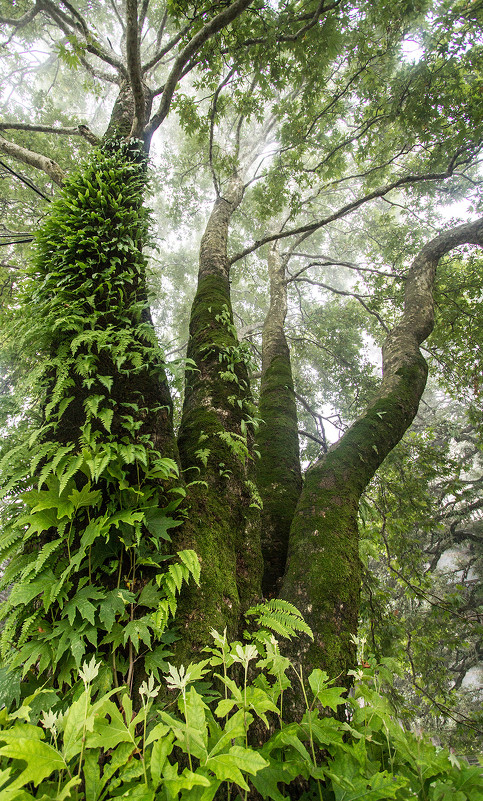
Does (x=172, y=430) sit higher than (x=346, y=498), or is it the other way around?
(x=172, y=430)

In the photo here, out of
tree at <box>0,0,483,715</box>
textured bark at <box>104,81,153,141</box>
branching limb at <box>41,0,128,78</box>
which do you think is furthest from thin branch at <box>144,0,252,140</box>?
branching limb at <box>41,0,128,78</box>

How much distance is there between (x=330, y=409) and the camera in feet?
38.3

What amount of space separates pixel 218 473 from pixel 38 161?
396 centimetres

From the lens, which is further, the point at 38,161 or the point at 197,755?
the point at 38,161

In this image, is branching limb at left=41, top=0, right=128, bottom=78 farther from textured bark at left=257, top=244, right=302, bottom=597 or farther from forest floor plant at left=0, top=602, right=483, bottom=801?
forest floor plant at left=0, top=602, right=483, bottom=801

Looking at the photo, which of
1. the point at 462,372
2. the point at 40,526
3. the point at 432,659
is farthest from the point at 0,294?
the point at 432,659

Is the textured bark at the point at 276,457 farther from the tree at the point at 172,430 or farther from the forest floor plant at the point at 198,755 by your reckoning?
the forest floor plant at the point at 198,755

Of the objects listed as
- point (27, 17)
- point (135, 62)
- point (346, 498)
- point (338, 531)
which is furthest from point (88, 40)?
point (338, 531)

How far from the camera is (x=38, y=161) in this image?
3881 mm

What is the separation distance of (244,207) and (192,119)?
8.49 m

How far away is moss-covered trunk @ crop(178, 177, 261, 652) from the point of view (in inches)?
81.6

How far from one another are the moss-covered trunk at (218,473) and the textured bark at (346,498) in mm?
465

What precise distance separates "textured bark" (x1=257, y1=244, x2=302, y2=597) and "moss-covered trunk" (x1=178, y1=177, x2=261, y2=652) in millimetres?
556

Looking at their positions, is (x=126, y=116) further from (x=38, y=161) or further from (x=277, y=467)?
(x=277, y=467)
